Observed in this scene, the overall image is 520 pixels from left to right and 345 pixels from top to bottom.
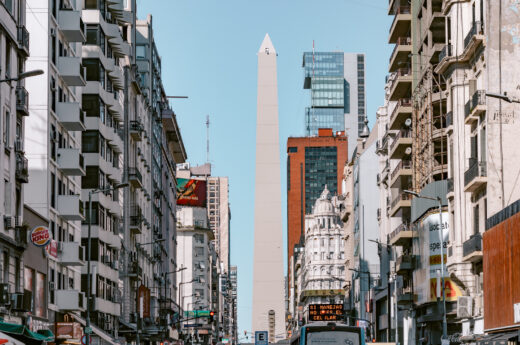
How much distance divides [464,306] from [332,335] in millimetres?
20329

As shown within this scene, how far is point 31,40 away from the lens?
189ft

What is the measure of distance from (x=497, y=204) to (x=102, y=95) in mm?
32756

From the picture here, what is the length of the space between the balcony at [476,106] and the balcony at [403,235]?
2478cm

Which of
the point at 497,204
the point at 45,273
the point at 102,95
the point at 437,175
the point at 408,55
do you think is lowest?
the point at 45,273

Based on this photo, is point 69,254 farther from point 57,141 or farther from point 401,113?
point 401,113

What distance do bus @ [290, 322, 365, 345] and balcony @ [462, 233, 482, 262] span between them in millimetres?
14748

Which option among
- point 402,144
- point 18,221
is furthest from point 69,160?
point 402,144

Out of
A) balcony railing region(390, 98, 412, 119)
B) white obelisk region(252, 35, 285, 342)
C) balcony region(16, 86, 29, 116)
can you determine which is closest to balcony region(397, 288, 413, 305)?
balcony railing region(390, 98, 412, 119)

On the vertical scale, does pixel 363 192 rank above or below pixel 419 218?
above

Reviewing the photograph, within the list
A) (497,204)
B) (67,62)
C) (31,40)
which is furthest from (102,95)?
(497,204)

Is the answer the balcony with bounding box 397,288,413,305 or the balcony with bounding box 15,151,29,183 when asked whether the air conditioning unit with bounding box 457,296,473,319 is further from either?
the balcony with bounding box 15,151,29,183

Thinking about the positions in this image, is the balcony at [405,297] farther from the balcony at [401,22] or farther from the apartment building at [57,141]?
the apartment building at [57,141]

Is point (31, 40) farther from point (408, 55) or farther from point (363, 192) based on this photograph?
point (363, 192)

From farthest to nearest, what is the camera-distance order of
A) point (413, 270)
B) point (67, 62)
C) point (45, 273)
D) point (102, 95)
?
point (413, 270)
point (102, 95)
point (67, 62)
point (45, 273)
